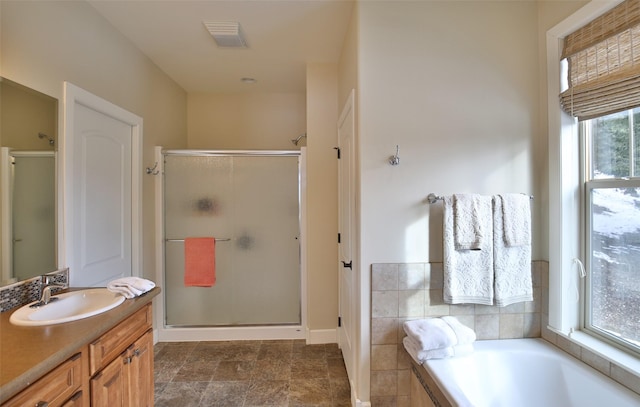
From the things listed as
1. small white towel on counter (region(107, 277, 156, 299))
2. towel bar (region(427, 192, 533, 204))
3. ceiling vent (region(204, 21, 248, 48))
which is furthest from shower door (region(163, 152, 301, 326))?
towel bar (region(427, 192, 533, 204))

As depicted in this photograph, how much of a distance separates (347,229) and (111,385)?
63.1 inches

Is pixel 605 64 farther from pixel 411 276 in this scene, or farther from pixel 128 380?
pixel 128 380

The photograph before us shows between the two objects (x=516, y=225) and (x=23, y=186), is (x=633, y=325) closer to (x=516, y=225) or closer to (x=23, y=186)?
(x=516, y=225)

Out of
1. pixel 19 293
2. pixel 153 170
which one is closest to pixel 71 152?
pixel 19 293

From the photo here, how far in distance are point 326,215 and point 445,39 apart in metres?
1.68

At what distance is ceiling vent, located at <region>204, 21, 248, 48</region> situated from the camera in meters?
2.10

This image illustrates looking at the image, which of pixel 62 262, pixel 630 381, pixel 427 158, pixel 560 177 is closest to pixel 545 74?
pixel 560 177

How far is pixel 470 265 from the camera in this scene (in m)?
1.74

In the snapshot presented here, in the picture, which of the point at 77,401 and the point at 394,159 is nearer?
the point at 77,401

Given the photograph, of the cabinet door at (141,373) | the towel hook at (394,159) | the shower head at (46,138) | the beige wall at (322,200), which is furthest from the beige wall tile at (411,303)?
the shower head at (46,138)

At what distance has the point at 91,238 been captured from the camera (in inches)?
77.0

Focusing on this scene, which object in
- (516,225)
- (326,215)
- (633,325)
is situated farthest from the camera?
(326,215)

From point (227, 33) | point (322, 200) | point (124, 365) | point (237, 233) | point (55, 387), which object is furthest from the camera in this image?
point (237, 233)

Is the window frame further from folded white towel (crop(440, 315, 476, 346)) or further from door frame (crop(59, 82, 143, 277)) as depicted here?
door frame (crop(59, 82, 143, 277))
